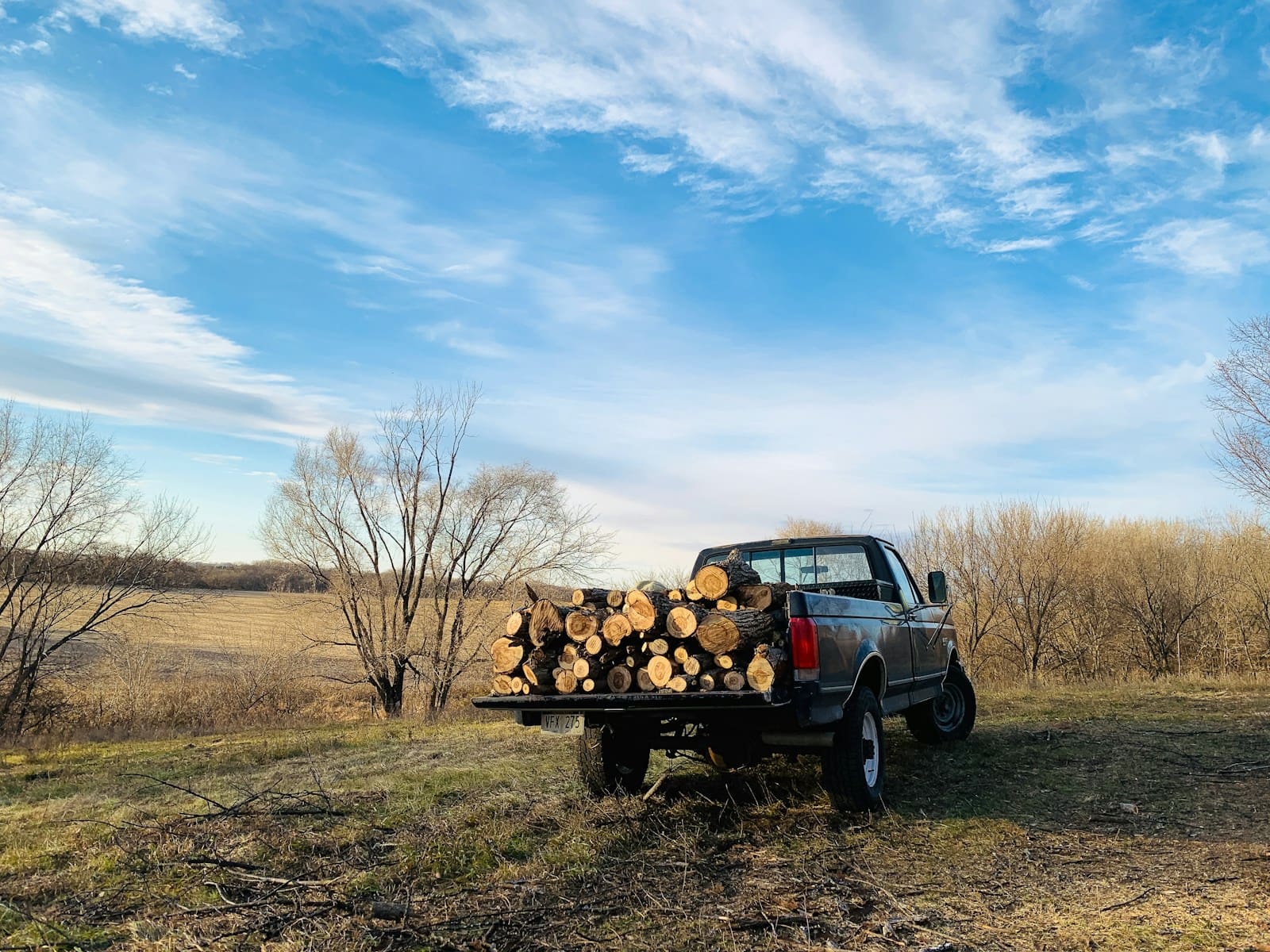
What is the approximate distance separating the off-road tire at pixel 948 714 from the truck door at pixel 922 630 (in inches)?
15.0

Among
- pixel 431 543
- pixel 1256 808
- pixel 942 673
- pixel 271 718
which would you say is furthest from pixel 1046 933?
pixel 431 543

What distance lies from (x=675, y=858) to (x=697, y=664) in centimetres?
108

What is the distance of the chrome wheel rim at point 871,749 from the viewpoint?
547cm

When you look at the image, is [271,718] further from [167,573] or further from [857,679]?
[857,679]

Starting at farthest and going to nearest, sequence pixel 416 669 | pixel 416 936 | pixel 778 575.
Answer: pixel 416 669
pixel 778 575
pixel 416 936

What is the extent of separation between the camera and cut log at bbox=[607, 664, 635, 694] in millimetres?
5152

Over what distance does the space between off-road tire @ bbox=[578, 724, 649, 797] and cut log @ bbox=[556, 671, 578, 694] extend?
2.17 ft

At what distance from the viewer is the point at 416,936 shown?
341 cm

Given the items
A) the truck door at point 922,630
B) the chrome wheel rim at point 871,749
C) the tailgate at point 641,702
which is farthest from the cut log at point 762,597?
the truck door at point 922,630

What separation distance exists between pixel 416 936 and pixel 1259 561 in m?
26.1

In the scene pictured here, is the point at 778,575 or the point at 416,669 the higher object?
the point at 778,575

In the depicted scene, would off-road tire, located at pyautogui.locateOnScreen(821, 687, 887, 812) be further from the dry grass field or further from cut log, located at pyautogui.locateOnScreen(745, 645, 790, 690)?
cut log, located at pyautogui.locateOnScreen(745, 645, 790, 690)

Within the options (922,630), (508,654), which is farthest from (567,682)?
(922,630)

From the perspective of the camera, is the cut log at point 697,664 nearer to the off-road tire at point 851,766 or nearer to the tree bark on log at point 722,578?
the tree bark on log at point 722,578
